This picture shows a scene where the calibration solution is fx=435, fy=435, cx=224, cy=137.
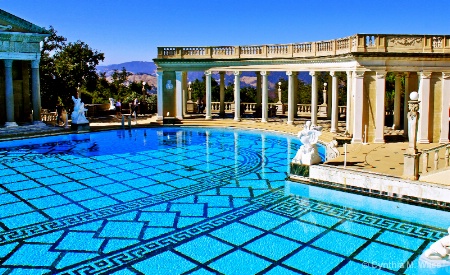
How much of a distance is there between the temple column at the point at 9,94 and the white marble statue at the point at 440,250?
76.7 feet

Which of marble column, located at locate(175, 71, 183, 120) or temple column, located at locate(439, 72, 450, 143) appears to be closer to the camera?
temple column, located at locate(439, 72, 450, 143)

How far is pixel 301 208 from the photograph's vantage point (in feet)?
37.0

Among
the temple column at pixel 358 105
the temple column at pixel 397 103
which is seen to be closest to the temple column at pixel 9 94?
the temple column at pixel 358 105

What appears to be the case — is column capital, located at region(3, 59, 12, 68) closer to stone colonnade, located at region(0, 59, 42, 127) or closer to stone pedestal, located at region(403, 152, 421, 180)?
stone colonnade, located at region(0, 59, 42, 127)

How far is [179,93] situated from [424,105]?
16.5m

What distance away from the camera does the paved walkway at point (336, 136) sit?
14195 millimetres

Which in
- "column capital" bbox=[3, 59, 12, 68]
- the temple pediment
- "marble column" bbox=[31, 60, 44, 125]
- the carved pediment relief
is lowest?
"marble column" bbox=[31, 60, 44, 125]

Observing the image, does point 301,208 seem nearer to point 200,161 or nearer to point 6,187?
point 200,161

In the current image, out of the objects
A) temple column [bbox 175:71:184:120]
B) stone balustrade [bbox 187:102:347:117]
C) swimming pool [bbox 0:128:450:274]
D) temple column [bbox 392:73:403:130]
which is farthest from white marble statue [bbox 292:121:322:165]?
stone balustrade [bbox 187:102:347:117]

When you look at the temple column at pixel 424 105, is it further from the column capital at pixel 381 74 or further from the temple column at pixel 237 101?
the temple column at pixel 237 101

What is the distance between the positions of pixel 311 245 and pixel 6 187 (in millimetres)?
9755

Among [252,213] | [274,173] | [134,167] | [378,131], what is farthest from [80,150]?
[378,131]

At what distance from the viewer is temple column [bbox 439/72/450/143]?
1860 cm

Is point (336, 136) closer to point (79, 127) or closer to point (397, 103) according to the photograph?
point (397, 103)
